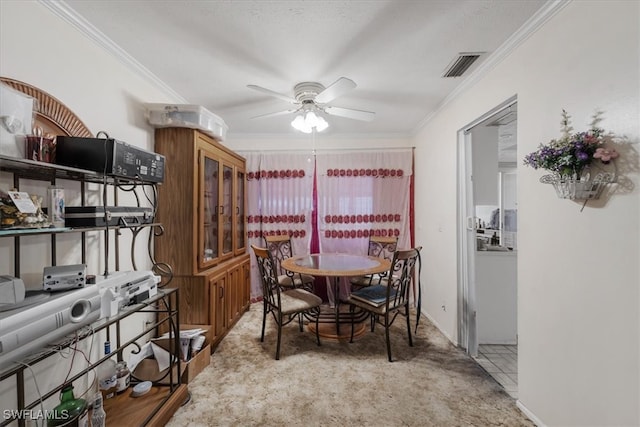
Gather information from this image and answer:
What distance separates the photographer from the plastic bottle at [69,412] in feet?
4.52

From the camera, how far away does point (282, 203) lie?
3867 mm

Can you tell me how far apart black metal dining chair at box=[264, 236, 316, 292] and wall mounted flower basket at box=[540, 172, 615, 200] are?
2456mm

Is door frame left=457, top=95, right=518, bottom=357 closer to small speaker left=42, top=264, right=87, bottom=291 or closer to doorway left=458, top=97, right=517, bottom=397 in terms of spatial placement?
doorway left=458, top=97, right=517, bottom=397

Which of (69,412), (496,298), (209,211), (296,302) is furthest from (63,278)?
(496,298)

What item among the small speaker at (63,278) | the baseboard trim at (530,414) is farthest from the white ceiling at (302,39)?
the baseboard trim at (530,414)

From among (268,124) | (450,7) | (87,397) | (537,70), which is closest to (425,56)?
(450,7)

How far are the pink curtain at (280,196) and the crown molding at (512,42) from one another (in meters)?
2.06

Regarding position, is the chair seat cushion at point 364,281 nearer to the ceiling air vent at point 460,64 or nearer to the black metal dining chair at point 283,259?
the black metal dining chair at point 283,259

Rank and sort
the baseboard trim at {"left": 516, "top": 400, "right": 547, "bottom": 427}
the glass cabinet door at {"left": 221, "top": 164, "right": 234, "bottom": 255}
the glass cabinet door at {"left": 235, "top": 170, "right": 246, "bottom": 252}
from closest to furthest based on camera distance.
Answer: the baseboard trim at {"left": 516, "top": 400, "right": 547, "bottom": 427} → the glass cabinet door at {"left": 221, "top": 164, "right": 234, "bottom": 255} → the glass cabinet door at {"left": 235, "top": 170, "right": 246, "bottom": 252}

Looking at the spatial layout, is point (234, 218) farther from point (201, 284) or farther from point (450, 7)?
point (450, 7)

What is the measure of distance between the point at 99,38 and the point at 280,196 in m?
2.44

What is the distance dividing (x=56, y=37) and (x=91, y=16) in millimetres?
228

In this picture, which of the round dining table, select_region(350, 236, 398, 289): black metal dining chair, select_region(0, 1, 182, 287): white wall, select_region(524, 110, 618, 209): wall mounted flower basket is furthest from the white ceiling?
select_region(350, 236, 398, 289): black metal dining chair

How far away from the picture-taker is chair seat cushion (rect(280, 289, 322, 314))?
97.3 inches
